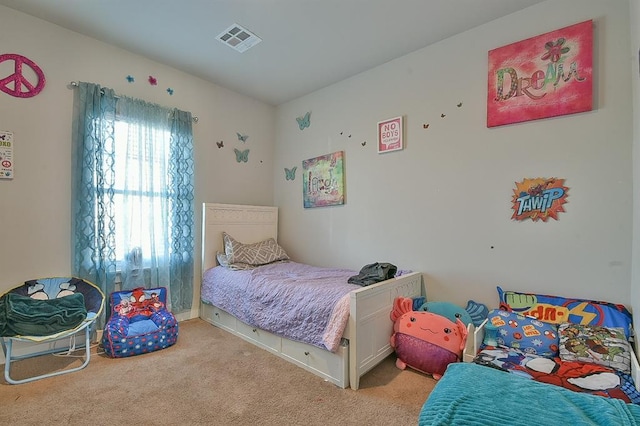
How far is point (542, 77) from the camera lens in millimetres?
2113

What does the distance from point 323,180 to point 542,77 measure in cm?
216

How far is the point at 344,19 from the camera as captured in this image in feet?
7.68

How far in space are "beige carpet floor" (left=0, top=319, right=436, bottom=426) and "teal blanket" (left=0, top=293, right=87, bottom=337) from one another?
32 cm

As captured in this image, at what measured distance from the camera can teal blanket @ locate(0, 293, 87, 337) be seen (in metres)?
2.00

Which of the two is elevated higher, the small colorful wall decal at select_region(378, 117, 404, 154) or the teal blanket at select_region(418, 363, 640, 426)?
the small colorful wall decal at select_region(378, 117, 404, 154)

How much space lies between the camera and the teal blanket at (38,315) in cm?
200

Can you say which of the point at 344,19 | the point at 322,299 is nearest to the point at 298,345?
the point at 322,299

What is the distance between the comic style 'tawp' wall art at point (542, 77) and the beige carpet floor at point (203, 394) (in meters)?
2.08

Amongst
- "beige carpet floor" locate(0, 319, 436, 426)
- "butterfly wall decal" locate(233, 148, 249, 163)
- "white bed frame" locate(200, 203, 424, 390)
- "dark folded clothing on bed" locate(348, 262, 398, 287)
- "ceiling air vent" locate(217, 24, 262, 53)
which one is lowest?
"beige carpet floor" locate(0, 319, 436, 426)

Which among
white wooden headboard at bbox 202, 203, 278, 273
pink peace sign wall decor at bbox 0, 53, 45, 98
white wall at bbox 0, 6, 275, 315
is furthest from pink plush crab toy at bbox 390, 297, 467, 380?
pink peace sign wall decor at bbox 0, 53, 45, 98

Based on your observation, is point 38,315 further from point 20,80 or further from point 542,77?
point 542,77

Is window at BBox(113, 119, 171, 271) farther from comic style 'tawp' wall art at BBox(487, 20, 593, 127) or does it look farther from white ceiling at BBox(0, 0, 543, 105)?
comic style 'tawp' wall art at BBox(487, 20, 593, 127)

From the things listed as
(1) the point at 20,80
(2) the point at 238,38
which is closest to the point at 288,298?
(2) the point at 238,38

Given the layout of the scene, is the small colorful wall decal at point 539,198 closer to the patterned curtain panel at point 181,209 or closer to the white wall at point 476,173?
the white wall at point 476,173
